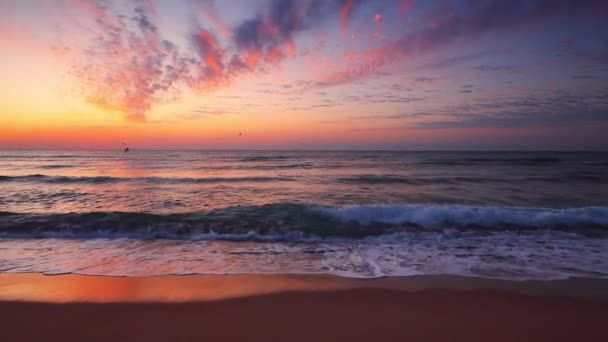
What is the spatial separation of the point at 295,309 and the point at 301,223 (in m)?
4.85

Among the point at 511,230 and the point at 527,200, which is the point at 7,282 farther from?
the point at 527,200

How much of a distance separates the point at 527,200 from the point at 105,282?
14943 millimetres

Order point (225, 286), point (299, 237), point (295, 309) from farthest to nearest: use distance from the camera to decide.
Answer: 1. point (299, 237)
2. point (225, 286)
3. point (295, 309)

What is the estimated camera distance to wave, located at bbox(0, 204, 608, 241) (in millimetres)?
7570

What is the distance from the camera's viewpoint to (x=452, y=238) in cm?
725

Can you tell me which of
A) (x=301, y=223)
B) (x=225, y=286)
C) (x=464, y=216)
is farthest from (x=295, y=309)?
(x=464, y=216)

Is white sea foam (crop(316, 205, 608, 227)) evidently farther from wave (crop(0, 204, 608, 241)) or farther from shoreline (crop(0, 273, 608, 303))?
shoreline (crop(0, 273, 608, 303))

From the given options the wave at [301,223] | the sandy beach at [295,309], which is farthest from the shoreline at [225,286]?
the wave at [301,223]

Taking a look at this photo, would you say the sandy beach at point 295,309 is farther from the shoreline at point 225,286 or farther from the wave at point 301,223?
the wave at point 301,223

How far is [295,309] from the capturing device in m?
3.65

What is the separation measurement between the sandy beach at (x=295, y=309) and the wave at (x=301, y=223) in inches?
116

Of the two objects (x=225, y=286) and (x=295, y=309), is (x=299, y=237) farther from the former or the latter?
(x=295, y=309)

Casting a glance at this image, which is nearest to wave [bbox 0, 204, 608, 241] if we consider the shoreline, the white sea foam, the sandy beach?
the white sea foam

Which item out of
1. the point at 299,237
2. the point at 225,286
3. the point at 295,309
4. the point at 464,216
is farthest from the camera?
the point at 464,216
